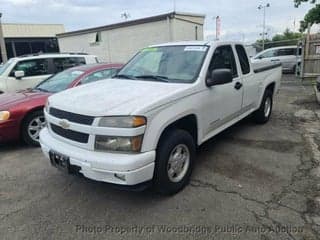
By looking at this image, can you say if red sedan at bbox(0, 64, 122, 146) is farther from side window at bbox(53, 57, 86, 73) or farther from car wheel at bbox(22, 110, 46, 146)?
side window at bbox(53, 57, 86, 73)

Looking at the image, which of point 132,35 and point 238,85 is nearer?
point 238,85

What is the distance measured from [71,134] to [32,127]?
2.47 metres

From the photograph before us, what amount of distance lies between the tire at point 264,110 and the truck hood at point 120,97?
3017 mm

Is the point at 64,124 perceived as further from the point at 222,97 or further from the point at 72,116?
the point at 222,97

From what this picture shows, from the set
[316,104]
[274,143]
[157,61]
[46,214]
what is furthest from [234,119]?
[316,104]

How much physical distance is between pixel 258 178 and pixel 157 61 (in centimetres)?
216

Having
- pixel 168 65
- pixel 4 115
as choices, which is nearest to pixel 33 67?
pixel 4 115

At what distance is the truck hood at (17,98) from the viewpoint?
16.7 ft

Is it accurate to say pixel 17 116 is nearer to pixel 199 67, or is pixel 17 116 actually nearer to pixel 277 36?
pixel 199 67

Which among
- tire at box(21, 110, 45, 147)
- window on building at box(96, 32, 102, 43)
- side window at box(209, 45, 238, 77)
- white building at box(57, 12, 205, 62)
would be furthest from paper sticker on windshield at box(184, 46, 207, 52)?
window on building at box(96, 32, 102, 43)

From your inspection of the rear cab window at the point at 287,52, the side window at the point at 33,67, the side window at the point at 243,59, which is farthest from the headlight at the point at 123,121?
the rear cab window at the point at 287,52

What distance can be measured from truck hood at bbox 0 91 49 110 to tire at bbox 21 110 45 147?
0.29 metres

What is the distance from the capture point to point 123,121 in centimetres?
285

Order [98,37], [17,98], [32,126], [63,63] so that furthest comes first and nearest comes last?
[98,37], [63,63], [17,98], [32,126]
